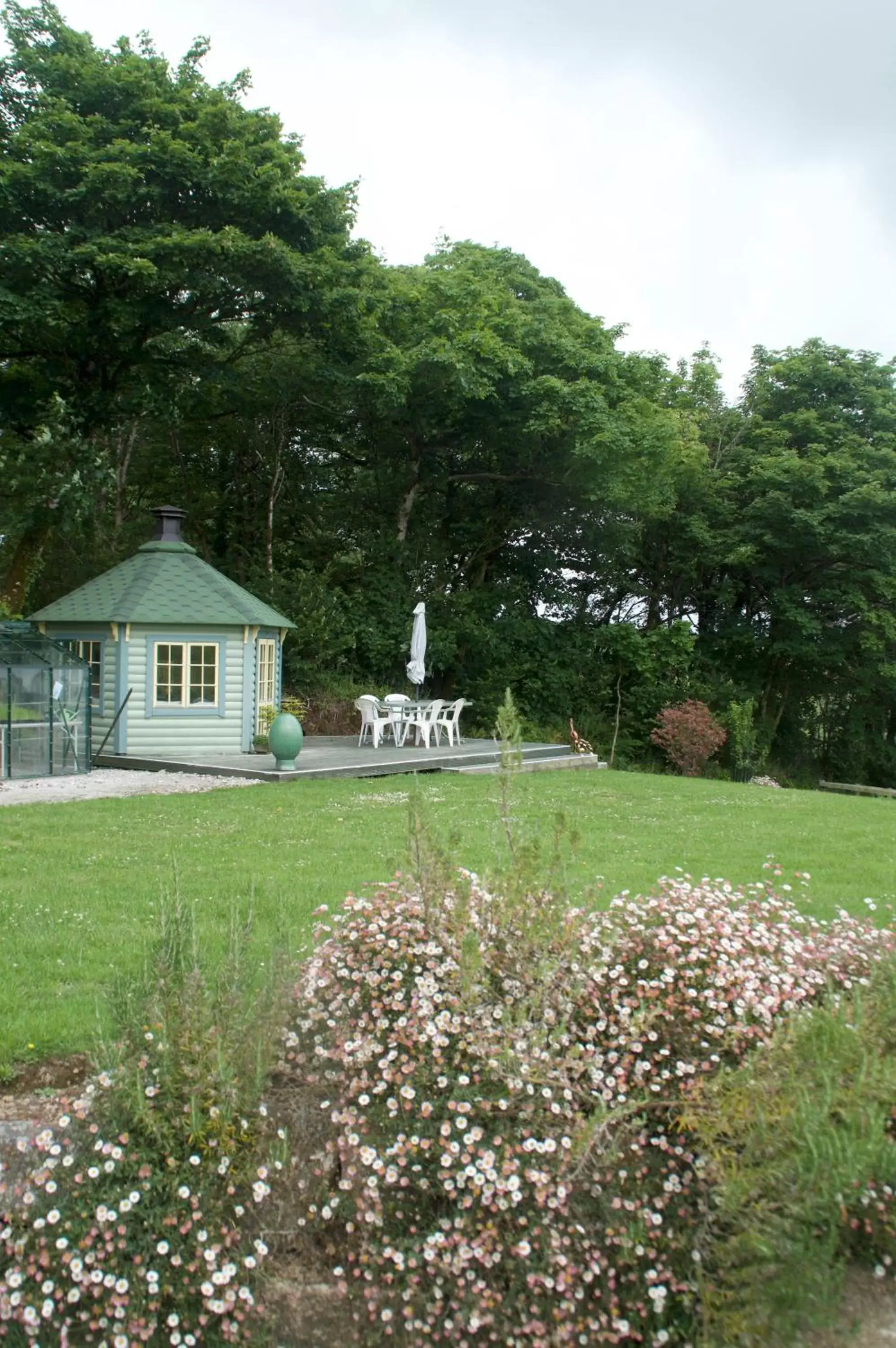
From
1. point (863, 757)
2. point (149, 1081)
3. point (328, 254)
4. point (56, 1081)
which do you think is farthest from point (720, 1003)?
point (863, 757)

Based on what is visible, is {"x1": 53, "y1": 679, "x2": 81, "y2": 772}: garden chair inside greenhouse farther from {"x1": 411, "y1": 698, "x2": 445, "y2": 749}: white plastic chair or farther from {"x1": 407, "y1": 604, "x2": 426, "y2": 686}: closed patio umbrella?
{"x1": 407, "y1": 604, "x2": 426, "y2": 686}: closed patio umbrella

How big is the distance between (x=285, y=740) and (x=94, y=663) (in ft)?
14.1

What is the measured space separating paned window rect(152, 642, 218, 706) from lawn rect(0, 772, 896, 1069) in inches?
148

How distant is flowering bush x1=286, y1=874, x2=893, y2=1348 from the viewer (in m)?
2.94

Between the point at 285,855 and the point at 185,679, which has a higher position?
the point at 185,679

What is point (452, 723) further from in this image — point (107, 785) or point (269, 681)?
point (107, 785)

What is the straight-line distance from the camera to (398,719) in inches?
723

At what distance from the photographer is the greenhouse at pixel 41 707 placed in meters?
14.2

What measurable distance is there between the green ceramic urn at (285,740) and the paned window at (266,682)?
296cm

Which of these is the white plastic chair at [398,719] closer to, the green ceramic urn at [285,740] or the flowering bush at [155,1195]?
the green ceramic urn at [285,740]

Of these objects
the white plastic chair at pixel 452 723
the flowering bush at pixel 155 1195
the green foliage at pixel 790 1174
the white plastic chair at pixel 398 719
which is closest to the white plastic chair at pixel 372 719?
the white plastic chair at pixel 398 719

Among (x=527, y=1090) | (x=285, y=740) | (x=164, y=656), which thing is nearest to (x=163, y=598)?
(x=164, y=656)

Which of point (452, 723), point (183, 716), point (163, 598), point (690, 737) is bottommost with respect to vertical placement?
point (690, 737)

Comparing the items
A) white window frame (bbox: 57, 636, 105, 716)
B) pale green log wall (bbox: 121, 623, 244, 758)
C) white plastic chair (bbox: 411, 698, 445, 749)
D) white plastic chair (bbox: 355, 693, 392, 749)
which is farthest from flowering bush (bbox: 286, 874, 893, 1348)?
white plastic chair (bbox: 411, 698, 445, 749)
